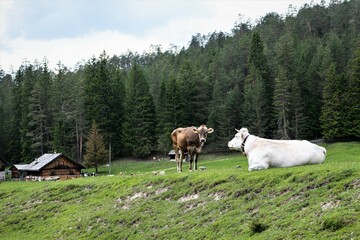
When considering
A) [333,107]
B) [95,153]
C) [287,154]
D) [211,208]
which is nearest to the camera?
[211,208]

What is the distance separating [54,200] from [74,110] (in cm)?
5744

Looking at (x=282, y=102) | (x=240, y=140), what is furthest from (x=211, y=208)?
(x=282, y=102)

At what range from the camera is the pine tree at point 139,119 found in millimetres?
79312

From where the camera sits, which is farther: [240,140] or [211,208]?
[240,140]

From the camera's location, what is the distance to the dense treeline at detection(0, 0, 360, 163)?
70.1m

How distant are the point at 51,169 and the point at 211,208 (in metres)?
51.2

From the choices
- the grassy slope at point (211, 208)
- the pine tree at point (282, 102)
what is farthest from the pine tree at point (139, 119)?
the grassy slope at point (211, 208)

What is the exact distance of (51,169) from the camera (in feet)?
201

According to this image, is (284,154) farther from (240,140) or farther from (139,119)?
(139,119)

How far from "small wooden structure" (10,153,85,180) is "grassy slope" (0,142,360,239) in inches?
1386

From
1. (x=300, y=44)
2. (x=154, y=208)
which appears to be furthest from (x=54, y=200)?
(x=300, y=44)

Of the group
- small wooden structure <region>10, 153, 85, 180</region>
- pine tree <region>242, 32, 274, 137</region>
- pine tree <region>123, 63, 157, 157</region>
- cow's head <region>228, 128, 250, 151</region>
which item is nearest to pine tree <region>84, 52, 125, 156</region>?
pine tree <region>123, 63, 157, 157</region>

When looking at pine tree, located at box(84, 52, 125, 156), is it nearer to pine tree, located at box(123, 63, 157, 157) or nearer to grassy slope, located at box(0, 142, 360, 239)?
pine tree, located at box(123, 63, 157, 157)

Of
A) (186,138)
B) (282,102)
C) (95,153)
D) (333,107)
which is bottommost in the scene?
(95,153)
